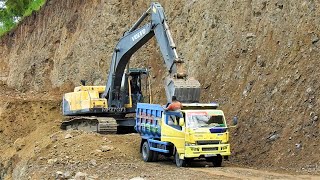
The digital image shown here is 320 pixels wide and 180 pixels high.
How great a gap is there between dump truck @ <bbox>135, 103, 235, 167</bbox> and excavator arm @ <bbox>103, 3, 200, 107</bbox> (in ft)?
1.58

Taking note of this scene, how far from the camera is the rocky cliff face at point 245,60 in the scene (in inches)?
722

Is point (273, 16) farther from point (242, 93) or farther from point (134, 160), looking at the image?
point (134, 160)

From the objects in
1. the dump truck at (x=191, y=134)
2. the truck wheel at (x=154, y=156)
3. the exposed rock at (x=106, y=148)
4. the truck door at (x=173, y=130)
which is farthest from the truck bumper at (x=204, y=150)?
the exposed rock at (x=106, y=148)

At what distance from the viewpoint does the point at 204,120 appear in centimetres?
1711

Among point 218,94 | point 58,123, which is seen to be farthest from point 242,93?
point 58,123

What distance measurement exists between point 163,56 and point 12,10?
34743 mm

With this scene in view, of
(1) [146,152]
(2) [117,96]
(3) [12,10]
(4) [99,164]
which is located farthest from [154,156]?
(3) [12,10]

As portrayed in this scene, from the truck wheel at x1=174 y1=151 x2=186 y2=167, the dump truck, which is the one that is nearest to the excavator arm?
the dump truck

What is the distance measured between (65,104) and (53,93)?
12.4 m

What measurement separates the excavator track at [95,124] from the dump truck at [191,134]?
418 centimetres

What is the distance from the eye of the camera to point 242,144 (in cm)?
1966

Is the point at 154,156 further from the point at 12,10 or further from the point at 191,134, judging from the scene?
the point at 12,10

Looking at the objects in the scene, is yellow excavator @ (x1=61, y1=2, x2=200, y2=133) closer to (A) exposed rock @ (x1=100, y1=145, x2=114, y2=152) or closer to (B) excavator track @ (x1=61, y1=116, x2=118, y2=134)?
(B) excavator track @ (x1=61, y1=116, x2=118, y2=134)

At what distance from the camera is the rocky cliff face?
60.2ft
